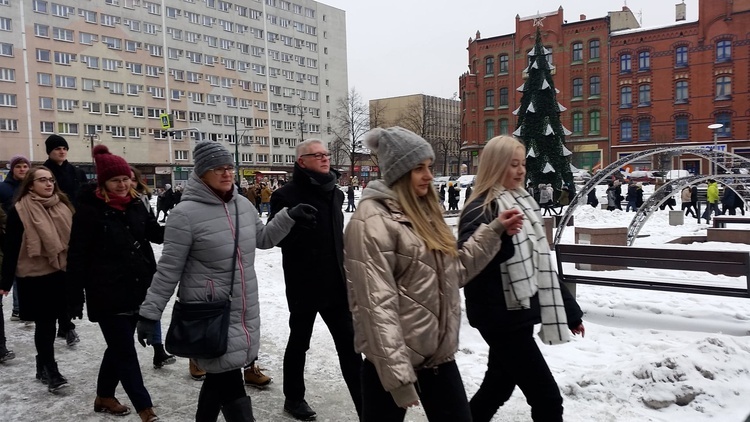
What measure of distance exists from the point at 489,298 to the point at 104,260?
2745 millimetres

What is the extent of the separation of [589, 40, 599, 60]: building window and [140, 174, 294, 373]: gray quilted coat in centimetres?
5832

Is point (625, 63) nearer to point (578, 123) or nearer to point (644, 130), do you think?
point (644, 130)

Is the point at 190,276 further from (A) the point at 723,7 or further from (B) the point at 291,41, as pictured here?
(B) the point at 291,41

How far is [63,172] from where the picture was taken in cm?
728

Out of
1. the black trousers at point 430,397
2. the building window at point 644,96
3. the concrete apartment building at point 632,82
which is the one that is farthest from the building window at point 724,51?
the black trousers at point 430,397

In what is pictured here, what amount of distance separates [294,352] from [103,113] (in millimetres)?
71111

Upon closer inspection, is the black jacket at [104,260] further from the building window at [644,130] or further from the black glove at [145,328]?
the building window at [644,130]

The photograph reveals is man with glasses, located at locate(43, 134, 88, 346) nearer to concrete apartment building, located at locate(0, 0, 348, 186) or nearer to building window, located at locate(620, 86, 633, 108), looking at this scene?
concrete apartment building, located at locate(0, 0, 348, 186)

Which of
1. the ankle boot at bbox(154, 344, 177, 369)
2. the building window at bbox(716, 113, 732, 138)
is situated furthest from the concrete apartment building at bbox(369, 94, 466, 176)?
the ankle boot at bbox(154, 344, 177, 369)

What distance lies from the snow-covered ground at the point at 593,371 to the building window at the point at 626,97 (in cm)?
5236

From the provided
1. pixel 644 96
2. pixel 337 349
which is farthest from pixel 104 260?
pixel 644 96

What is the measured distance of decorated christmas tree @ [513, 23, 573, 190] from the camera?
101 ft

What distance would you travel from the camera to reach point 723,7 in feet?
162

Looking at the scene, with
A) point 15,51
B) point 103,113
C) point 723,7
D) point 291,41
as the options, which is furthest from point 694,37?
point 15,51
